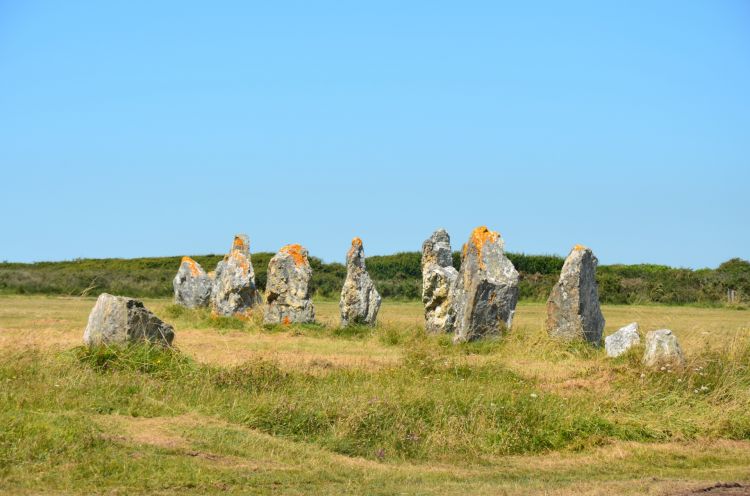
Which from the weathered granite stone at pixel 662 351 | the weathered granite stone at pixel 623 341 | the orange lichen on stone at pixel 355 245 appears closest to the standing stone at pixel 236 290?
the orange lichen on stone at pixel 355 245

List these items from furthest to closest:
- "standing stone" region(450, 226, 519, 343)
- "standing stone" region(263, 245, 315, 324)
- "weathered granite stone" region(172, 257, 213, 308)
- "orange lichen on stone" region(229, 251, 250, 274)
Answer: "weathered granite stone" region(172, 257, 213, 308), "orange lichen on stone" region(229, 251, 250, 274), "standing stone" region(263, 245, 315, 324), "standing stone" region(450, 226, 519, 343)

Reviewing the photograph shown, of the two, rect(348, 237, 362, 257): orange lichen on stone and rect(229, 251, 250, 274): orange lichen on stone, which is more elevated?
rect(348, 237, 362, 257): orange lichen on stone

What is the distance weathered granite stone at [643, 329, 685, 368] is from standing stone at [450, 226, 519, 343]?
5.87 metres

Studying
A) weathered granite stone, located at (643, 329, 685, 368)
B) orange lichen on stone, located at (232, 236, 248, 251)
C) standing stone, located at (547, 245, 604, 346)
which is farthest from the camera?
orange lichen on stone, located at (232, 236, 248, 251)

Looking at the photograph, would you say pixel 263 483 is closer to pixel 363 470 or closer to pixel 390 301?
pixel 363 470

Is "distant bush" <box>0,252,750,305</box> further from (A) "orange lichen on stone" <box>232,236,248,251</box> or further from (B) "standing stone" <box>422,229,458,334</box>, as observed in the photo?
(B) "standing stone" <box>422,229,458,334</box>

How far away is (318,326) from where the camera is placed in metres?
25.9

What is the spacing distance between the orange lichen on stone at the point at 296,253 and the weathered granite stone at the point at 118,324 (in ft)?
36.6

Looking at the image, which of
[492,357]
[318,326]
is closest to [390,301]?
[318,326]

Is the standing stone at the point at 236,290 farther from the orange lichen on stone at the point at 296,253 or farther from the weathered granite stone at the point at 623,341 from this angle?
the weathered granite stone at the point at 623,341

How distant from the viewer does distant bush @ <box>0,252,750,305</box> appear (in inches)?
1654

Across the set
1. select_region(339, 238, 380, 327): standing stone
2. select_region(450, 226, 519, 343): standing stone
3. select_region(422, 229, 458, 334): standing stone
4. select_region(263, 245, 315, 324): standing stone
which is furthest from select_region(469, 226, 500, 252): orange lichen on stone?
select_region(263, 245, 315, 324): standing stone

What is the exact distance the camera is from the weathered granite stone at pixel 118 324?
1585 cm

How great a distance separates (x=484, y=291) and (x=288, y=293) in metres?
6.11
